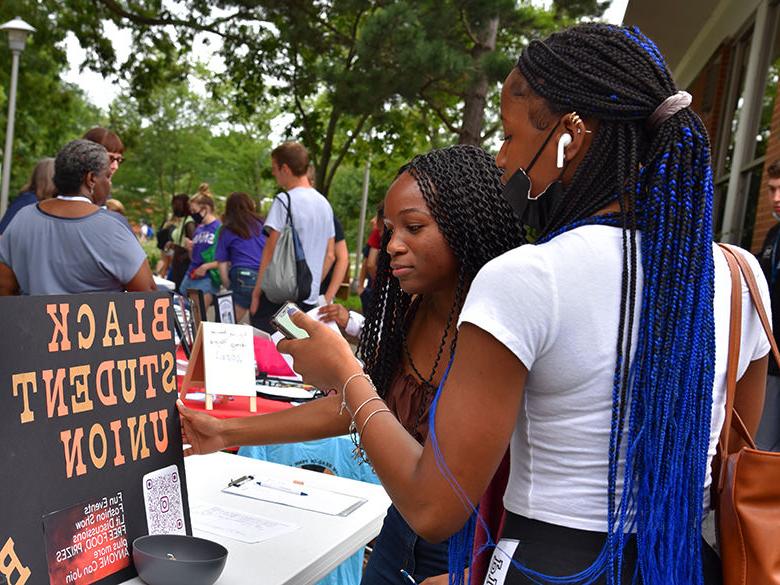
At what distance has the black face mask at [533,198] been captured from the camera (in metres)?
1.27

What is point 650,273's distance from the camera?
1185 millimetres

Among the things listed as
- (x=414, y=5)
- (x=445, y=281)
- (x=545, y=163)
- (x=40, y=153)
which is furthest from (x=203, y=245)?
(x=40, y=153)

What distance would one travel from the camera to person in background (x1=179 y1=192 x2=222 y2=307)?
8.69 m

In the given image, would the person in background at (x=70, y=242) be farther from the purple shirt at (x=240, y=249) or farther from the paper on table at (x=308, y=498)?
the purple shirt at (x=240, y=249)

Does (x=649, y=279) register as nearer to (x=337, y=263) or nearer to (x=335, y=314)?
(x=335, y=314)

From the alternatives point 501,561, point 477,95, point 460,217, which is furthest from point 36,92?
point 501,561

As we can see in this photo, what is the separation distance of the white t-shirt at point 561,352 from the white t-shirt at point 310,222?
4.78m

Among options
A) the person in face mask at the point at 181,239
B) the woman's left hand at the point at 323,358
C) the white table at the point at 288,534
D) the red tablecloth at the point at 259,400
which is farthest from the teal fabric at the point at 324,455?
the person in face mask at the point at 181,239

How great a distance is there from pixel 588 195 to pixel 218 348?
214 centimetres

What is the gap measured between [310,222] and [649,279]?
16.0 feet

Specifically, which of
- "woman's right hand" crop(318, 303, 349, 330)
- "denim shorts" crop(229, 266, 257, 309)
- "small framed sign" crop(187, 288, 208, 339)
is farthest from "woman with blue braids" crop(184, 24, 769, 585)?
"denim shorts" crop(229, 266, 257, 309)

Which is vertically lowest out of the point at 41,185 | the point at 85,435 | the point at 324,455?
the point at 324,455

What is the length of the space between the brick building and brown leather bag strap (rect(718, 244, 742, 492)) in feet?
18.5

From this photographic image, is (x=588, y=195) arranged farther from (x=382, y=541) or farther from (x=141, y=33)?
(x=141, y=33)
